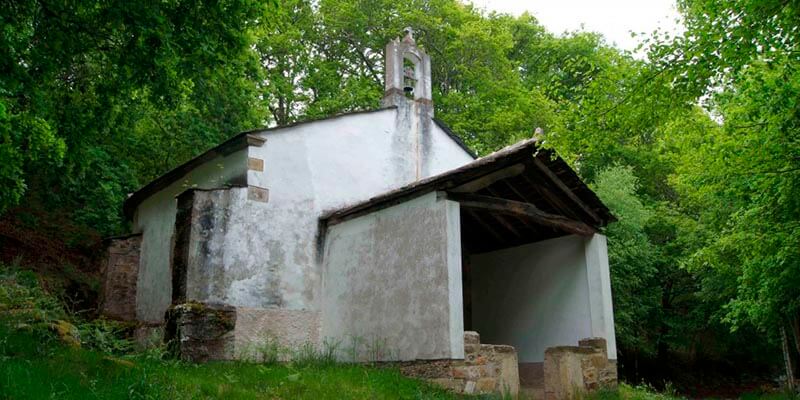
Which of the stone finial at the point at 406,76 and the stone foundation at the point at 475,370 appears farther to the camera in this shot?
the stone finial at the point at 406,76

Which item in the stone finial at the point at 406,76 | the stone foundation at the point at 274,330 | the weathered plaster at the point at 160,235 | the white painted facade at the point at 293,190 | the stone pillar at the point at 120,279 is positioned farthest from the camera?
the stone pillar at the point at 120,279

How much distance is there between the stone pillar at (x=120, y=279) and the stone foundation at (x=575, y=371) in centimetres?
885

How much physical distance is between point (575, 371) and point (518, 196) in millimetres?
3104

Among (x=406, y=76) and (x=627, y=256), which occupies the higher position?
(x=406, y=76)

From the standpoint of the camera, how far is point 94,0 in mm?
6883

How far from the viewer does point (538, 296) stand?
1162 centimetres

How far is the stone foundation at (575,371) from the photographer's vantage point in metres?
9.37

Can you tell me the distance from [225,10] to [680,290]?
63.2 feet

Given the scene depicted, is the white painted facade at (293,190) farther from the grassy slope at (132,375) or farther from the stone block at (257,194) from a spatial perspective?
the grassy slope at (132,375)

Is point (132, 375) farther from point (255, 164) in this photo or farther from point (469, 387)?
point (255, 164)

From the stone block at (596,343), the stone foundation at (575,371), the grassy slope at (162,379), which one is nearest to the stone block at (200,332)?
the grassy slope at (162,379)

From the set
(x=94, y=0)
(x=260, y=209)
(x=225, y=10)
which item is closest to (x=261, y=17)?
(x=225, y=10)

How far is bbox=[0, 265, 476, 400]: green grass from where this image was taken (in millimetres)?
5453

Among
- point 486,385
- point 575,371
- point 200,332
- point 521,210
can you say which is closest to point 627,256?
point 521,210
